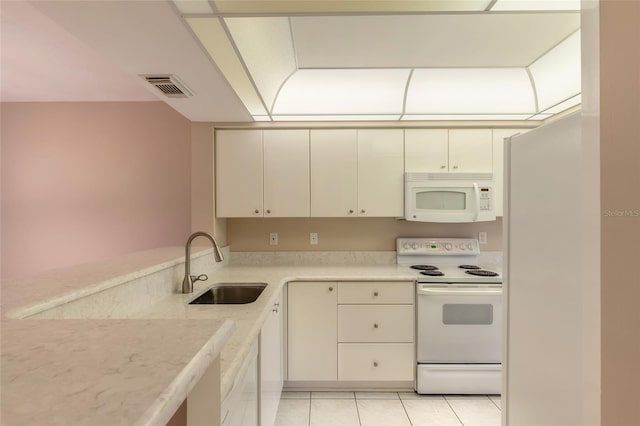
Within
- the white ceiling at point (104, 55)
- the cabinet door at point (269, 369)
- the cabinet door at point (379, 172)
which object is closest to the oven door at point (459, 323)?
the cabinet door at point (379, 172)

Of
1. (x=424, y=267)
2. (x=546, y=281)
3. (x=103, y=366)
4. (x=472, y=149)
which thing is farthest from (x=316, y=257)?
(x=103, y=366)

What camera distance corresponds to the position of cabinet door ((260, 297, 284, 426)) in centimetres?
161

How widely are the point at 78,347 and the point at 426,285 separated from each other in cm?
238

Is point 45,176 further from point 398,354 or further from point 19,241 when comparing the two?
point 398,354

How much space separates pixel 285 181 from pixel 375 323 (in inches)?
56.2

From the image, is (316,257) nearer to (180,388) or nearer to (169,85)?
(169,85)

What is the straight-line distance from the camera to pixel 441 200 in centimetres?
289

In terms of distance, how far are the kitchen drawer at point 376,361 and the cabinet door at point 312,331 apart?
0.26 feet

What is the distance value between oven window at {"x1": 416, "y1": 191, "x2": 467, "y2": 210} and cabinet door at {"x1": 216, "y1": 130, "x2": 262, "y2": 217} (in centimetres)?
145

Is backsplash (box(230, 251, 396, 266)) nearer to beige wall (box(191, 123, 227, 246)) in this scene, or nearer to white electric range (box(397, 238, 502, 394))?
beige wall (box(191, 123, 227, 246))

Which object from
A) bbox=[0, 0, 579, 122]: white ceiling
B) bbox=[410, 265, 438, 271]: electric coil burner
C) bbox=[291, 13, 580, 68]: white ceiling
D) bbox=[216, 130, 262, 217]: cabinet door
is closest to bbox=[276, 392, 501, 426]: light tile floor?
bbox=[410, 265, 438, 271]: electric coil burner

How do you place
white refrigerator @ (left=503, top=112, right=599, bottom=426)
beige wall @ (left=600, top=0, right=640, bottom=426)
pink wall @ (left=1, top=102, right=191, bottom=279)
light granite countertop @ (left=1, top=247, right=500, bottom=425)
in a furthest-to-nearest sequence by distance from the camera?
pink wall @ (left=1, top=102, right=191, bottom=279)
white refrigerator @ (left=503, top=112, right=599, bottom=426)
beige wall @ (left=600, top=0, right=640, bottom=426)
light granite countertop @ (left=1, top=247, right=500, bottom=425)

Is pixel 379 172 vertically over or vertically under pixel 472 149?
under

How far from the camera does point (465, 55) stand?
228cm
